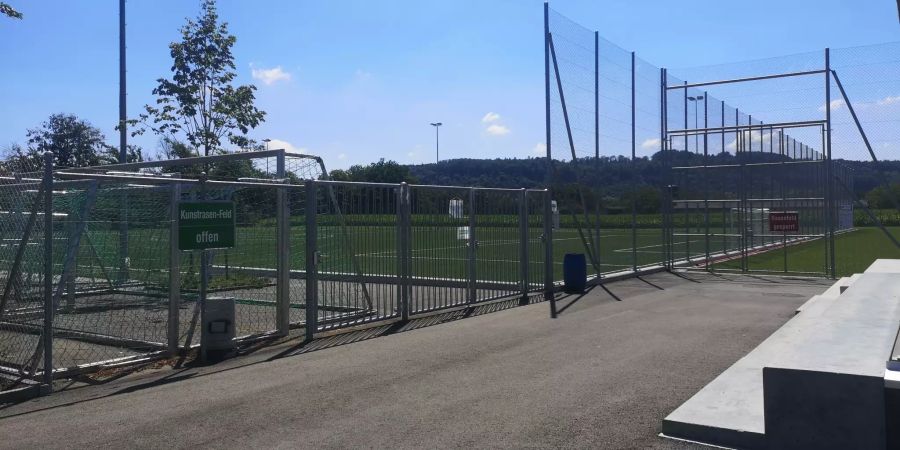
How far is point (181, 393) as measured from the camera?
7.66 meters

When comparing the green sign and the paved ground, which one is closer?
the paved ground

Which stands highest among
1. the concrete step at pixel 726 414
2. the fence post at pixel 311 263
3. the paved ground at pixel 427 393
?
the fence post at pixel 311 263

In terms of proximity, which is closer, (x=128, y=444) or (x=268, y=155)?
(x=128, y=444)

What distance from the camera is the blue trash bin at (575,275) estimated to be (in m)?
16.3

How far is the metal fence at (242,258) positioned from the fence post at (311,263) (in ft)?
0.06

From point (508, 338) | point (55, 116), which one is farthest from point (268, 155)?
point (55, 116)

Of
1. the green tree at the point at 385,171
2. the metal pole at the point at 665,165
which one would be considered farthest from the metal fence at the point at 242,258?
the green tree at the point at 385,171

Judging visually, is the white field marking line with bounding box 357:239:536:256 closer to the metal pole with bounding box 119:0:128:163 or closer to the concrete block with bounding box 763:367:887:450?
the concrete block with bounding box 763:367:887:450

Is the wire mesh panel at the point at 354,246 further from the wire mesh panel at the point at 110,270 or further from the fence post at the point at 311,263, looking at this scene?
the wire mesh panel at the point at 110,270

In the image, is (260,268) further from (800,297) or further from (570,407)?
(800,297)

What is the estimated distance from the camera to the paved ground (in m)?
6.10

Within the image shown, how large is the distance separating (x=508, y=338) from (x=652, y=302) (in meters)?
5.11

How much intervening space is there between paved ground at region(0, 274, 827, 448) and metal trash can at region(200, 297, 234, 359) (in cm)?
45

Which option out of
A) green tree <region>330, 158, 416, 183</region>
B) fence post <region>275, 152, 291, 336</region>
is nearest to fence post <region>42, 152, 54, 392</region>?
fence post <region>275, 152, 291, 336</region>
